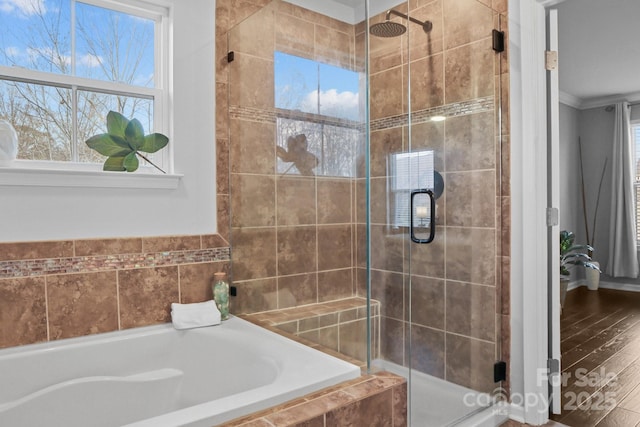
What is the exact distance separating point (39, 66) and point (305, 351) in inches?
70.0

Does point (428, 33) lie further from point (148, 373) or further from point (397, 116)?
point (148, 373)

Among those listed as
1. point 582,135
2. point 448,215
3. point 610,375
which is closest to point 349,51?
point 448,215

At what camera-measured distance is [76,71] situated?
201cm

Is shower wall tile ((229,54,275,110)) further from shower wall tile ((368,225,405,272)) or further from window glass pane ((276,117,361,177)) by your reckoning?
shower wall tile ((368,225,405,272))

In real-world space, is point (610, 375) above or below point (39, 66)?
below

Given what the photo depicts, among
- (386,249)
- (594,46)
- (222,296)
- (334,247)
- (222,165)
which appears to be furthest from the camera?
(594,46)

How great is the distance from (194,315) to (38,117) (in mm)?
1179

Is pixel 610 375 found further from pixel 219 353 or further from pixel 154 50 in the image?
pixel 154 50

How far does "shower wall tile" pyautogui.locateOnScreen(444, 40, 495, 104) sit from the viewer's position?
6.84 ft

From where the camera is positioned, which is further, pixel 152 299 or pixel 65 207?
pixel 152 299

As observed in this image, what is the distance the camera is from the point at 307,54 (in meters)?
1.97

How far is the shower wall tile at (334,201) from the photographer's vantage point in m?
1.82

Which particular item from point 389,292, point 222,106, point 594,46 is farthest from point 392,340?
point 594,46

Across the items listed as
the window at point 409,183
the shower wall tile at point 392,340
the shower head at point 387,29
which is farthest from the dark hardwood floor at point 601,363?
the shower head at point 387,29
